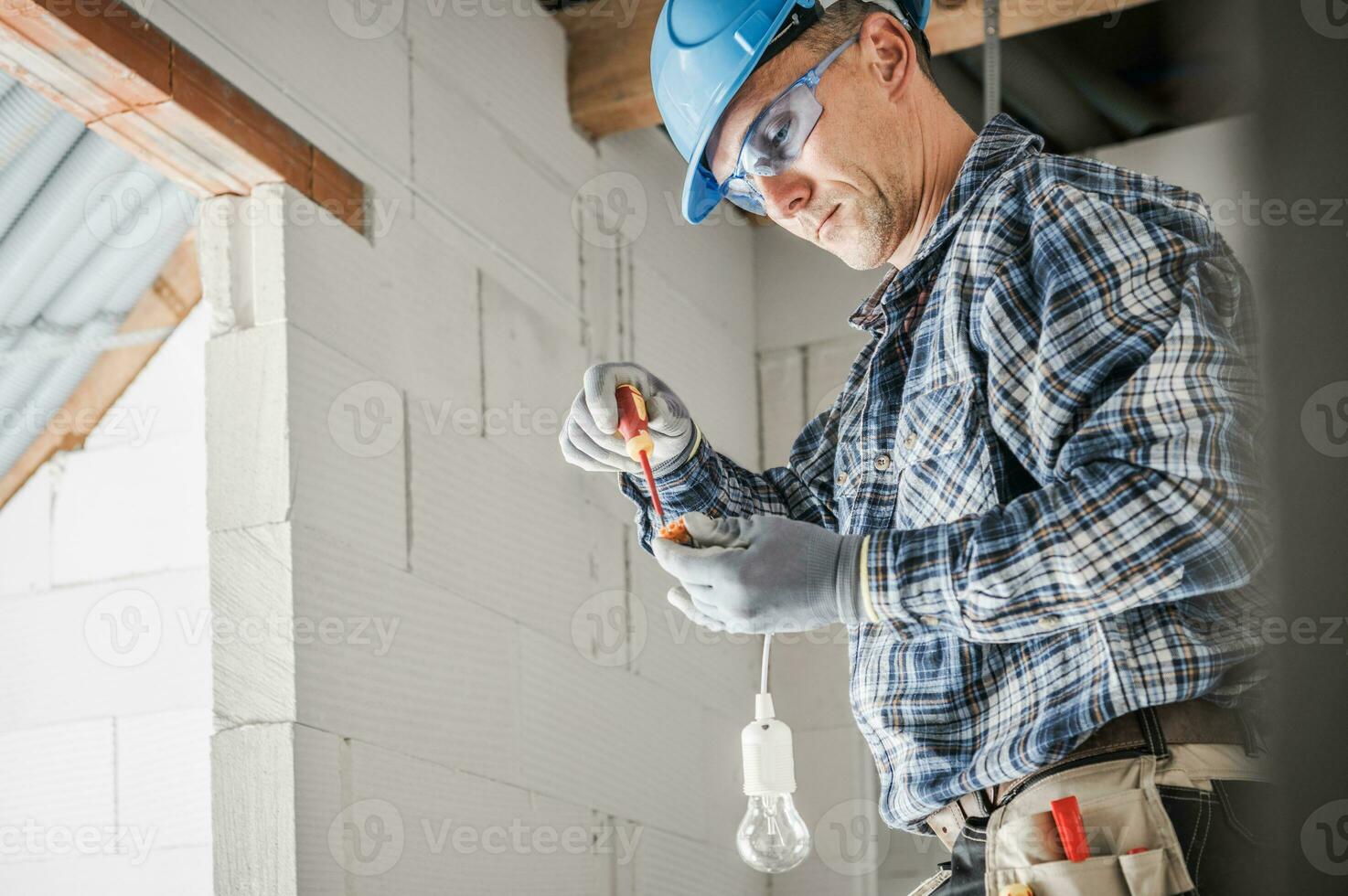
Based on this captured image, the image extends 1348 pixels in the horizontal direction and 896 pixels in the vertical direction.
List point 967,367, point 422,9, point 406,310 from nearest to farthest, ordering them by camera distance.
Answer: point 967,367 < point 406,310 < point 422,9

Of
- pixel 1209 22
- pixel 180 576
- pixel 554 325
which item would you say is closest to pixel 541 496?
pixel 554 325

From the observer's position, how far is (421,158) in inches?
130

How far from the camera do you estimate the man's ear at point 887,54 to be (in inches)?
76.2

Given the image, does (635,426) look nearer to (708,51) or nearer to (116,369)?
(708,51)

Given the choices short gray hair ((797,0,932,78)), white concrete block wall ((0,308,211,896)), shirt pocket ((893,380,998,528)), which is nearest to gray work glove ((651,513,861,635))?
shirt pocket ((893,380,998,528))

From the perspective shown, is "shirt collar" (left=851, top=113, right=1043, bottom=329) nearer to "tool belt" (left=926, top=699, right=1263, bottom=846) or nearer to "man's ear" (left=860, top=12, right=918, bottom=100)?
"man's ear" (left=860, top=12, right=918, bottom=100)

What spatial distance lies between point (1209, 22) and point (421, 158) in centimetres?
311

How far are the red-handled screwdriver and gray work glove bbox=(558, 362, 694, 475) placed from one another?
0.04ft

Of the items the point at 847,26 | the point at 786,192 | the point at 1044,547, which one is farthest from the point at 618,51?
the point at 1044,547

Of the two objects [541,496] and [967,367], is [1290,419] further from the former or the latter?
[541,496]

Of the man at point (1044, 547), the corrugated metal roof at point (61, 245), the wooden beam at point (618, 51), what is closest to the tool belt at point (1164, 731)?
the man at point (1044, 547)

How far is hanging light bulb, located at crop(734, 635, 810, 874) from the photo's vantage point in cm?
199

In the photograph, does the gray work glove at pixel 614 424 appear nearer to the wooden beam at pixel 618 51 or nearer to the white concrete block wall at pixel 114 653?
the wooden beam at pixel 618 51

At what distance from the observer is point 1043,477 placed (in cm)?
143
